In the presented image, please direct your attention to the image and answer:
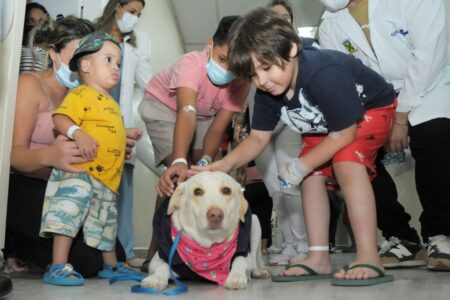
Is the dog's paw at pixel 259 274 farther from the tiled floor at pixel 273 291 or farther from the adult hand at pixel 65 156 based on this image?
the adult hand at pixel 65 156

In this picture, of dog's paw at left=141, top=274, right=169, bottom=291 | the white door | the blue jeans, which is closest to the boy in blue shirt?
dog's paw at left=141, top=274, right=169, bottom=291

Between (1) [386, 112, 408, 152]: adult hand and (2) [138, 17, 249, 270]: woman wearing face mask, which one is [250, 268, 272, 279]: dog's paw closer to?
(2) [138, 17, 249, 270]: woman wearing face mask

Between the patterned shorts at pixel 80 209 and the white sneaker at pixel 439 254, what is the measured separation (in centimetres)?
111

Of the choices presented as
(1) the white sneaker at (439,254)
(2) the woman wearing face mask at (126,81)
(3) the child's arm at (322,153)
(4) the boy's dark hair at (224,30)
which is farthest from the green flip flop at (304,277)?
(2) the woman wearing face mask at (126,81)

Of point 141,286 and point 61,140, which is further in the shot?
point 61,140

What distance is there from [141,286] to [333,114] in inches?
29.9

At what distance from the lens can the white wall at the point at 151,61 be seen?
4.23m

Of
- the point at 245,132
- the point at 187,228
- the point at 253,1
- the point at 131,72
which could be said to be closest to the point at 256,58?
the point at 187,228

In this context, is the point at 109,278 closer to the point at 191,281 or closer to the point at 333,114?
the point at 191,281

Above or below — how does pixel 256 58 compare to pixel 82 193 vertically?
above

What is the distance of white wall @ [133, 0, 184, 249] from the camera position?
4.23 m

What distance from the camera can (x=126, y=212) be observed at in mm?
2666

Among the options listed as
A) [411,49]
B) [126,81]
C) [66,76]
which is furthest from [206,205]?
[126,81]

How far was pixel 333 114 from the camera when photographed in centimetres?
165
